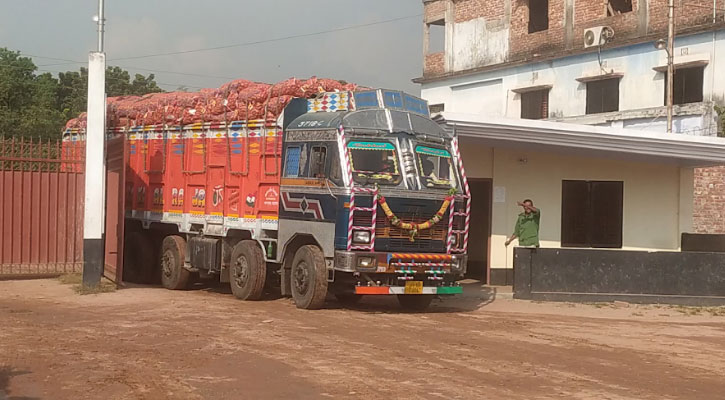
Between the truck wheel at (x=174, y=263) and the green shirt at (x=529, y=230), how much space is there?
646cm

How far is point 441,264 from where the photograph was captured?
554 inches

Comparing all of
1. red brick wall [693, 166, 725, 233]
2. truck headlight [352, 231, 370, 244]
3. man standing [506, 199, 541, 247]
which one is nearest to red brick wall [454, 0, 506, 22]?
red brick wall [693, 166, 725, 233]

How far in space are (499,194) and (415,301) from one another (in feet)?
17.4

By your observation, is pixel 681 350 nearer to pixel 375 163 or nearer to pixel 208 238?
pixel 375 163

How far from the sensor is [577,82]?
35.8 m

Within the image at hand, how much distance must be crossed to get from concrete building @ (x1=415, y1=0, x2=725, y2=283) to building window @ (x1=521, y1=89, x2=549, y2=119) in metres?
0.04

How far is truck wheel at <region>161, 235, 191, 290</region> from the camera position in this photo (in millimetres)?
17094

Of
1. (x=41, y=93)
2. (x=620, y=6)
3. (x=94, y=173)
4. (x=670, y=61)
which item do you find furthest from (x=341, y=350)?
(x=41, y=93)

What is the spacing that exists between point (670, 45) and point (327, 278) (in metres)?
21.0

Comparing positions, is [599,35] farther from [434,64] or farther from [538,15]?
[434,64]

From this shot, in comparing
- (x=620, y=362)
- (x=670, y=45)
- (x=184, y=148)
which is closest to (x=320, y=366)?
(x=620, y=362)

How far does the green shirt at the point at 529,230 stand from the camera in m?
17.6

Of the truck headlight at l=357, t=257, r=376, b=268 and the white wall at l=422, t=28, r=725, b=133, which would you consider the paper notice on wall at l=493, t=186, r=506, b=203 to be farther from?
the white wall at l=422, t=28, r=725, b=133

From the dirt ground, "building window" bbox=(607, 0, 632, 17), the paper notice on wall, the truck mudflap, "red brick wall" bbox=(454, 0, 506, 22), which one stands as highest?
"red brick wall" bbox=(454, 0, 506, 22)
